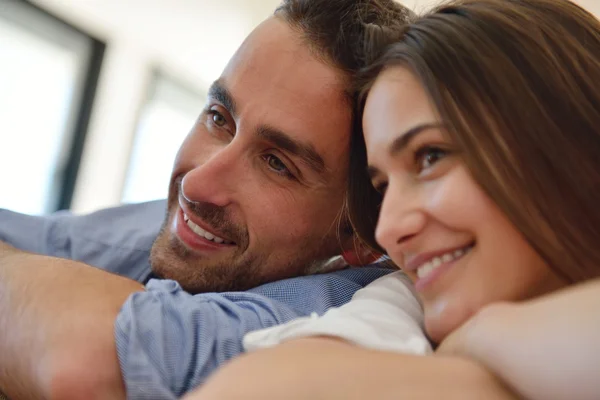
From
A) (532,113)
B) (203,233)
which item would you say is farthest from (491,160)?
(203,233)

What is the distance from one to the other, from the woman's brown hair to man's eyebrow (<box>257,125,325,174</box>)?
335mm

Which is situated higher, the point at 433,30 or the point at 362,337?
the point at 433,30

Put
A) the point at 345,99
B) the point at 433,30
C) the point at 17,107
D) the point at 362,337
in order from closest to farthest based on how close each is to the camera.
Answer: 1. the point at 362,337
2. the point at 433,30
3. the point at 345,99
4. the point at 17,107

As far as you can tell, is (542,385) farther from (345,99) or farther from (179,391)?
(345,99)

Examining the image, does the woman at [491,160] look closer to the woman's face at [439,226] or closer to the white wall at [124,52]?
the woman's face at [439,226]

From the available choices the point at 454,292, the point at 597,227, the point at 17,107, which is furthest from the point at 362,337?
the point at 17,107

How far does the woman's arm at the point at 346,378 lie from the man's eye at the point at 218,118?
2.46 ft

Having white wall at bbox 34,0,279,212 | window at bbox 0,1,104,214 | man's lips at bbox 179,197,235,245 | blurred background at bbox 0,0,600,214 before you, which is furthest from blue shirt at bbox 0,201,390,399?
white wall at bbox 34,0,279,212

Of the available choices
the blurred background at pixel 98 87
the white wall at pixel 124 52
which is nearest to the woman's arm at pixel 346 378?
the blurred background at pixel 98 87

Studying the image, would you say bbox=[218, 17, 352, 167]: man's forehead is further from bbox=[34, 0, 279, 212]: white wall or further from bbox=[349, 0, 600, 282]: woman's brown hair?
bbox=[34, 0, 279, 212]: white wall

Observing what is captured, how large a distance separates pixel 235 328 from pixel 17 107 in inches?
106

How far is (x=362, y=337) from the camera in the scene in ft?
1.60

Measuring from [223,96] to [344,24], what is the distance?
29 cm

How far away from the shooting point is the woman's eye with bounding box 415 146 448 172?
0.63 m
